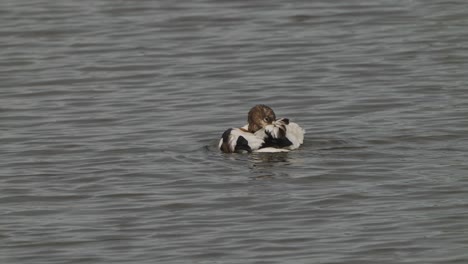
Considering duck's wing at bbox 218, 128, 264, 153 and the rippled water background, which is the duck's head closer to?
duck's wing at bbox 218, 128, 264, 153

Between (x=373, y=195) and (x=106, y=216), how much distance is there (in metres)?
1.99

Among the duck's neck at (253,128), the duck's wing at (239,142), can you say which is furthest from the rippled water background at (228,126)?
the duck's neck at (253,128)

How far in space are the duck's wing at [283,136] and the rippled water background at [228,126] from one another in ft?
0.37

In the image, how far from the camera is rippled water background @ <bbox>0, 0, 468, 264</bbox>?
9.55m

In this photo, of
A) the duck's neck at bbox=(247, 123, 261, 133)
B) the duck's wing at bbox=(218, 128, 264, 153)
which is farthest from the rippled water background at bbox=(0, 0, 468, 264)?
the duck's neck at bbox=(247, 123, 261, 133)

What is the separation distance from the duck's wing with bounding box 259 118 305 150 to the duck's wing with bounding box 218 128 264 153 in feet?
0.25

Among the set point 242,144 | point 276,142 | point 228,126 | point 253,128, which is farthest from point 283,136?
point 228,126

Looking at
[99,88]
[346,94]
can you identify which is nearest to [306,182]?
[346,94]

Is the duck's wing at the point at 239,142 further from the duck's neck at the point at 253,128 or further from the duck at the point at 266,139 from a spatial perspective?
the duck's neck at the point at 253,128

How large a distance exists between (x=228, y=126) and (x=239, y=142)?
1588 mm

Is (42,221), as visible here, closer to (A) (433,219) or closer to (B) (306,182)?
(B) (306,182)

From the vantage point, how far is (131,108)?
1459 centimetres

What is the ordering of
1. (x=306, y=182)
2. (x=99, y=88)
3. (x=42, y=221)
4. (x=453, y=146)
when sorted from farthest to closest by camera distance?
(x=99, y=88) < (x=453, y=146) < (x=306, y=182) < (x=42, y=221)

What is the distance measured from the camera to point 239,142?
1209 cm
